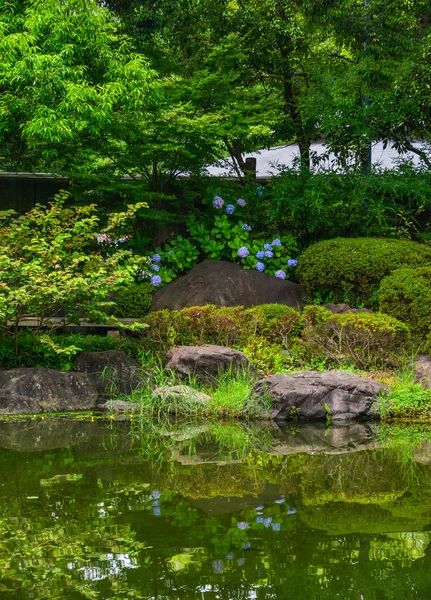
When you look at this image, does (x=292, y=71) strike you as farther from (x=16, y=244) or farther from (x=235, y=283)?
(x=16, y=244)

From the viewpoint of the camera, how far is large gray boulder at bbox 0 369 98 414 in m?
8.11

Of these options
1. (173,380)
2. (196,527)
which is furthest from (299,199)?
(196,527)

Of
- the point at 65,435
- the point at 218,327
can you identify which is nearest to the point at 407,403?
the point at 218,327

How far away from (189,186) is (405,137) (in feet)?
11.9

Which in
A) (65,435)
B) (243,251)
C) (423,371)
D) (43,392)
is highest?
(243,251)

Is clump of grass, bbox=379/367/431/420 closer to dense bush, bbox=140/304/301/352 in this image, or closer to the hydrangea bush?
dense bush, bbox=140/304/301/352

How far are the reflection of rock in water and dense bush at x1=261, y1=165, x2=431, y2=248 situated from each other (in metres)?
5.38

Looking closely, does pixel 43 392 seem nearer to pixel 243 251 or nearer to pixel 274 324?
pixel 274 324

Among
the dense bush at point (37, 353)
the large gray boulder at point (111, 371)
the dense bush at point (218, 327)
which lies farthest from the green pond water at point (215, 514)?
the dense bush at point (218, 327)

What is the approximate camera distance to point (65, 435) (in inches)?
284

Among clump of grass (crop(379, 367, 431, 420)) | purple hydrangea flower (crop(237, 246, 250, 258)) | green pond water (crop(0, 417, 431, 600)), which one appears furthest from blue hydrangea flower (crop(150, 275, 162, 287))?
clump of grass (crop(379, 367, 431, 420))

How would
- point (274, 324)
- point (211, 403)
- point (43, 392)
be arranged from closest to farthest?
point (211, 403) < point (43, 392) < point (274, 324)

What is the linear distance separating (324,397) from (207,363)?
1.35 m

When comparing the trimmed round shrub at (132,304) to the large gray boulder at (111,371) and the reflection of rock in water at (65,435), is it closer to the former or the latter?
the large gray boulder at (111,371)
